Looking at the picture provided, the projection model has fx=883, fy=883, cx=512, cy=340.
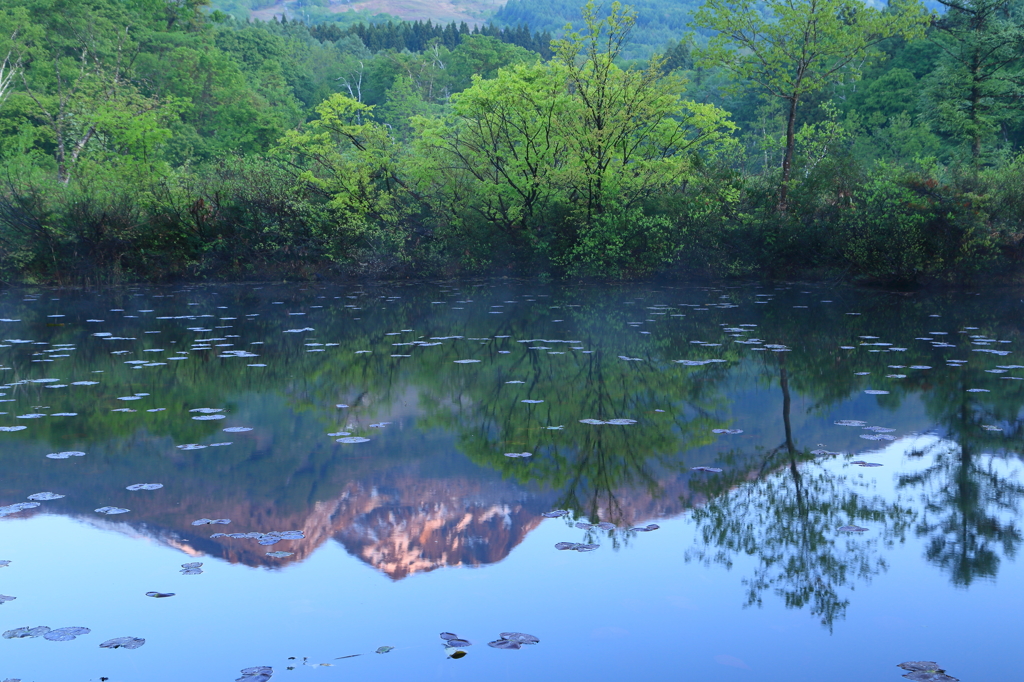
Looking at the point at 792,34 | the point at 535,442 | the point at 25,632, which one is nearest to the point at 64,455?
the point at 25,632

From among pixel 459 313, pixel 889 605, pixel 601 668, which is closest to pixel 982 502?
pixel 889 605

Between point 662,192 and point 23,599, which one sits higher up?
point 662,192

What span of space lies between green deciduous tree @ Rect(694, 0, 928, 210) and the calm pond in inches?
655

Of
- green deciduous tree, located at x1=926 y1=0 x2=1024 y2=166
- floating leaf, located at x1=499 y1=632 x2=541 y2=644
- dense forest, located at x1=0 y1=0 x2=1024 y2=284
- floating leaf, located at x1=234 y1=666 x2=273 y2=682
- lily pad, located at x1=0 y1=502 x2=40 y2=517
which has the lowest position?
floating leaf, located at x1=499 y1=632 x2=541 y2=644

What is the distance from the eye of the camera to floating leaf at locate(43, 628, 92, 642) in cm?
392

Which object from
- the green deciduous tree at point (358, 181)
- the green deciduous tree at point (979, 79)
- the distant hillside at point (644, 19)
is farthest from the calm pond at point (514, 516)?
the distant hillside at point (644, 19)

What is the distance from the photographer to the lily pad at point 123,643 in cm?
386

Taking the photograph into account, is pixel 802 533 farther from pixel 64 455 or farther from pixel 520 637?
pixel 64 455

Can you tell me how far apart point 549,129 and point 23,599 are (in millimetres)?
21657

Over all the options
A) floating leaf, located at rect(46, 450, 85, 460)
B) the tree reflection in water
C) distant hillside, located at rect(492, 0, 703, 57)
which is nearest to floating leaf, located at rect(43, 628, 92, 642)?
the tree reflection in water

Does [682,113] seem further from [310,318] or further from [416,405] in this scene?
[416,405]

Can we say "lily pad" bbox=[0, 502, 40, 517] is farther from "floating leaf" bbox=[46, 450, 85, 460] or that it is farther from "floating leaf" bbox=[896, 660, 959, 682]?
"floating leaf" bbox=[896, 660, 959, 682]

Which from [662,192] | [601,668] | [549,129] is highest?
[549,129]

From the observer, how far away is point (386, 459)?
22.6 feet
